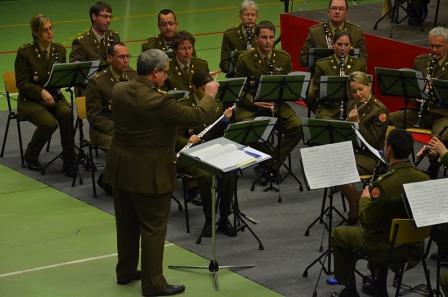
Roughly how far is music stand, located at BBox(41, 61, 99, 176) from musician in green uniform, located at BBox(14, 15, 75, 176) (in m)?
0.39

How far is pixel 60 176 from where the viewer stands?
1078 cm

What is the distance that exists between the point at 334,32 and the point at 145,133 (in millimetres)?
5107

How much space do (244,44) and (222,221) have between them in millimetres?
3593

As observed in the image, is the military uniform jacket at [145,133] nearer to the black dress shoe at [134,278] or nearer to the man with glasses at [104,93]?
the black dress shoe at [134,278]

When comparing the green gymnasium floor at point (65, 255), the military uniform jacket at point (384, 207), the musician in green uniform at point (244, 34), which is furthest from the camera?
the musician in green uniform at point (244, 34)

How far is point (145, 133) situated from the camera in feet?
24.3

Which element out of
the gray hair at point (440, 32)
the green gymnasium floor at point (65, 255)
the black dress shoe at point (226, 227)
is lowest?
the green gymnasium floor at point (65, 255)

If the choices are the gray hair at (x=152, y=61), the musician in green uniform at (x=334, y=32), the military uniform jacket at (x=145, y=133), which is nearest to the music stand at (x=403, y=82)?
the musician in green uniform at (x=334, y=32)

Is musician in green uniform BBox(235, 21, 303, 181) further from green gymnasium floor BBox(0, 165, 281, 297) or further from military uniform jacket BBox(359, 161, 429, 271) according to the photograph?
military uniform jacket BBox(359, 161, 429, 271)

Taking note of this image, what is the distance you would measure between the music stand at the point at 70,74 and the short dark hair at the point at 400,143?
419 centimetres

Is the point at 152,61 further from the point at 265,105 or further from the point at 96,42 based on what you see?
the point at 96,42

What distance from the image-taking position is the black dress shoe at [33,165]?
1098 centimetres

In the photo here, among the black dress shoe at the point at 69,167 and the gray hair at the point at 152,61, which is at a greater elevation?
the gray hair at the point at 152,61

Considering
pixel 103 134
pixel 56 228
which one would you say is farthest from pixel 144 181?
pixel 103 134
